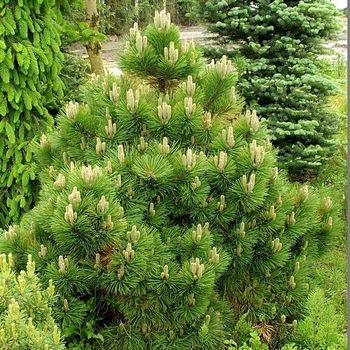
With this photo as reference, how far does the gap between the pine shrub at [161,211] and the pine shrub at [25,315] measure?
541 mm

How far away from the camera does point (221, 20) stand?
22.5 feet

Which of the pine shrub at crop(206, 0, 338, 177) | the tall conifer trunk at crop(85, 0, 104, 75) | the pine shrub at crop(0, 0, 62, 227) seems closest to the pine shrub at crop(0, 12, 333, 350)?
the pine shrub at crop(0, 0, 62, 227)

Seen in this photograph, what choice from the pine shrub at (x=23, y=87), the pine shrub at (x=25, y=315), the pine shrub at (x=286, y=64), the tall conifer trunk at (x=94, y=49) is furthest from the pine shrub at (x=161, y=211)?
the tall conifer trunk at (x=94, y=49)

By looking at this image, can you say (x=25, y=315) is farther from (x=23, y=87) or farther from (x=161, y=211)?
(x=23, y=87)

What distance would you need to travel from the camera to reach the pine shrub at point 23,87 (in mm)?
5074

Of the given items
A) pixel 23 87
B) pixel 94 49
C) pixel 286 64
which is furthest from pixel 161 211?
pixel 94 49

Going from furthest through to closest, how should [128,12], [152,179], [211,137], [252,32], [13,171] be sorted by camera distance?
[128,12]
[252,32]
[13,171]
[211,137]
[152,179]

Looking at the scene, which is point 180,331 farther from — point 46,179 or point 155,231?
point 46,179

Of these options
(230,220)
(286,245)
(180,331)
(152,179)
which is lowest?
(180,331)

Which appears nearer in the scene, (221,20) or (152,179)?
(152,179)

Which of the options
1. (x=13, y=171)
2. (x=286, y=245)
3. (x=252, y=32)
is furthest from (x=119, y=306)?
(x=252, y=32)

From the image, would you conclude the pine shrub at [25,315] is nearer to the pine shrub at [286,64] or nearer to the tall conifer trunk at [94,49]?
the pine shrub at [286,64]

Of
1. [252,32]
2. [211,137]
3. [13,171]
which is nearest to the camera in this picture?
[211,137]

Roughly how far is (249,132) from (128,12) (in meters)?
17.5
